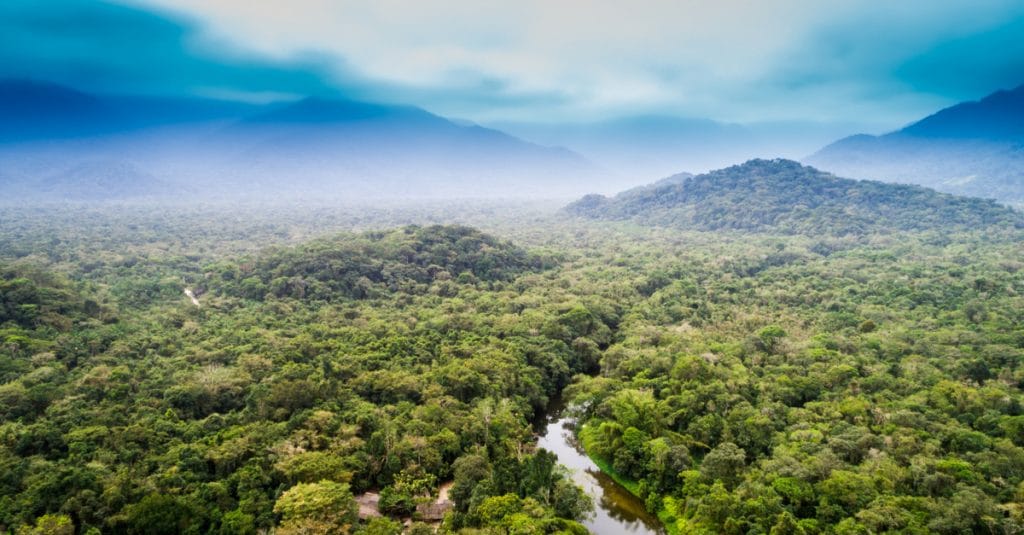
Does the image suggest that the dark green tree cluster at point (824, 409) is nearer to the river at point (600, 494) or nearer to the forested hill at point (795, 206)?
the river at point (600, 494)

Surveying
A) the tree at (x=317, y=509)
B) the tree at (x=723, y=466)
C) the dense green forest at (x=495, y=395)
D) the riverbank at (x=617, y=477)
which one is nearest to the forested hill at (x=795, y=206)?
the dense green forest at (x=495, y=395)

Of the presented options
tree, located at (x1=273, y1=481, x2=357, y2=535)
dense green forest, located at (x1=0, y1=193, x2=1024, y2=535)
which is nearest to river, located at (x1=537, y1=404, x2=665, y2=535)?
dense green forest, located at (x1=0, y1=193, x2=1024, y2=535)

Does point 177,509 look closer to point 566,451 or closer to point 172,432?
point 172,432

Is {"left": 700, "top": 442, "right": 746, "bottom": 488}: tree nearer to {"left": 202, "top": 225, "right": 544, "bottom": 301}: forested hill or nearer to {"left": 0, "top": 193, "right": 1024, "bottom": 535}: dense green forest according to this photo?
{"left": 0, "top": 193, "right": 1024, "bottom": 535}: dense green forest

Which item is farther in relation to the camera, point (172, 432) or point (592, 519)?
point (172, 432)

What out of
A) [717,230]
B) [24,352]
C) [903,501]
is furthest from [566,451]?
[717,230]

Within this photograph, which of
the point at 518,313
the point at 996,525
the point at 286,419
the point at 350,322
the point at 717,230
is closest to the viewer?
the point at 996,525
